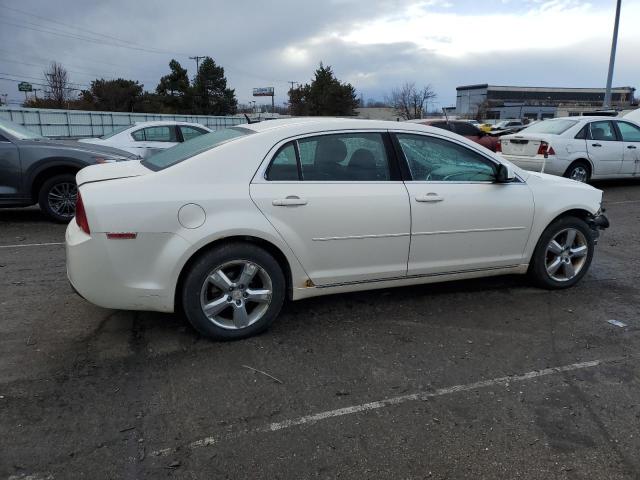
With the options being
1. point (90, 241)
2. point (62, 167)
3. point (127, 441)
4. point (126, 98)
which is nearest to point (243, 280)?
point (90, 241)

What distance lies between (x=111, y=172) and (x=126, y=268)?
34.6 inches

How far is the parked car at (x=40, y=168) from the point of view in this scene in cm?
722

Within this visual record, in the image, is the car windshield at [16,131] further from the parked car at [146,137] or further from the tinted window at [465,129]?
the tinted window at [465,129]

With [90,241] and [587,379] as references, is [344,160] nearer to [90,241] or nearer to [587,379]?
[90,241]

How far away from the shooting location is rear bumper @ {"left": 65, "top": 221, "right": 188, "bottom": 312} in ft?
11.1

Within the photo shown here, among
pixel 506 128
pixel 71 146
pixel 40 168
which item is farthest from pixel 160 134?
pixel 506 128

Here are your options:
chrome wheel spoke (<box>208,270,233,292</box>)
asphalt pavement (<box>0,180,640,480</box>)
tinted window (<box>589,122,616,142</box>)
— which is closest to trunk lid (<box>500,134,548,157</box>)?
tinted window (<box>589,122,616,142</box>)

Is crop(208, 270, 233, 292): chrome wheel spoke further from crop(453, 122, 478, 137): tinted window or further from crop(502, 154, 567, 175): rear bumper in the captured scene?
crop(453, 122, 478, 137): tinted window

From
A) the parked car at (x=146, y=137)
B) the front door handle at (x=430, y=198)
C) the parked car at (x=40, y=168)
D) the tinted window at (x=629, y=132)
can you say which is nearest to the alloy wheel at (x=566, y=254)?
the front door handle at (x=430, y=198)

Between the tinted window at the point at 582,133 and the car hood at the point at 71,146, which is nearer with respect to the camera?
the car hood at the point at 71,146

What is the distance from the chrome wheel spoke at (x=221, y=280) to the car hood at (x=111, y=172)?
894mm

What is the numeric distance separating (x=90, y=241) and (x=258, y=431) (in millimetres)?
1678

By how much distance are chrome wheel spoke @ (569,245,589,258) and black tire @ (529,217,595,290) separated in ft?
0.10

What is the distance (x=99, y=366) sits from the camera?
3373 millimetres
